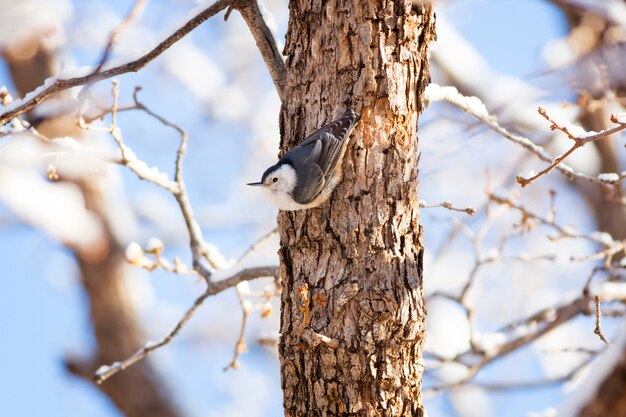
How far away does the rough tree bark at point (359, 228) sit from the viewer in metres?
1.72

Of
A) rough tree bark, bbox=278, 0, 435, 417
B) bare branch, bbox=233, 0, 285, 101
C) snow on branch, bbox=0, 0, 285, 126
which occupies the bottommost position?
rough tree bark, bbox=278, 0, 435, 417

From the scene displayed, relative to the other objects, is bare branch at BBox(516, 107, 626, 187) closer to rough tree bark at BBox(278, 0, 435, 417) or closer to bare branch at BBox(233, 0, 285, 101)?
rough tree bark at BBox(278, 0, 435, 417)

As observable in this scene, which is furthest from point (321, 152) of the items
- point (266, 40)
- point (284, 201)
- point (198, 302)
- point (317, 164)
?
point (198, 302)

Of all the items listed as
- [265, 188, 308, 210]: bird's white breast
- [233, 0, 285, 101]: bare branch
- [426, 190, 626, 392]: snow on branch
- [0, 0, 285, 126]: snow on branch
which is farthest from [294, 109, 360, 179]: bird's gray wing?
[426, 190, 626, 392]: snow on branch

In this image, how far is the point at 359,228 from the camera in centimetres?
178

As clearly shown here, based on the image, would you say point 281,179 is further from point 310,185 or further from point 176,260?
point 176,260

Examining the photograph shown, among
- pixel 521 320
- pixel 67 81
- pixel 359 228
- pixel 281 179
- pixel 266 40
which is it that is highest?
pixel 266 40

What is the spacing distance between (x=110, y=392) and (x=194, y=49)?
430 centimetres

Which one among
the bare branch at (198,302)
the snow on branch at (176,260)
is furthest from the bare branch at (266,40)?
the bare branch at (198,302)

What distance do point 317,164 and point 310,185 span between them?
69mm

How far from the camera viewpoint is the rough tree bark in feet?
5.63

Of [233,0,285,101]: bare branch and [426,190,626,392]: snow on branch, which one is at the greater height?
[233,0,285,101]: bare branch

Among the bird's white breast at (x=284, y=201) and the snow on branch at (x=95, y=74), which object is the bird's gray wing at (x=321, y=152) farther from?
the snow on branch at (x=95, y=74)

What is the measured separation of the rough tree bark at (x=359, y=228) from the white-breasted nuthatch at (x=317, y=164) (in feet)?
0.11
